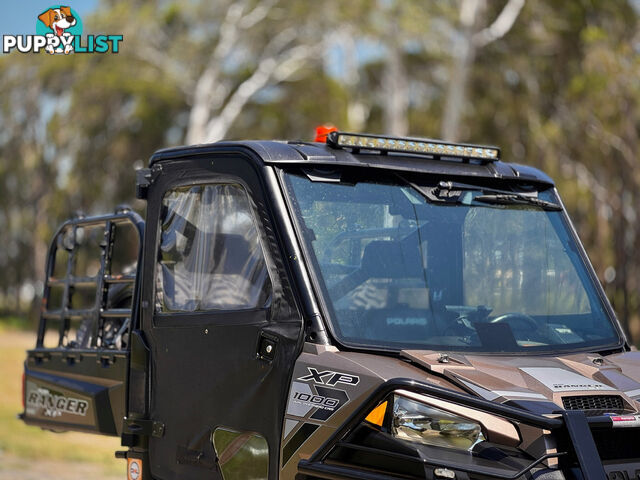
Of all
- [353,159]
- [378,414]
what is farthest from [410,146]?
[378,414]

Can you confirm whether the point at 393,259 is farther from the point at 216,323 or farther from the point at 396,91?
the point at 396,91

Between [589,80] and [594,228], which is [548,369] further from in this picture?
[594,228]

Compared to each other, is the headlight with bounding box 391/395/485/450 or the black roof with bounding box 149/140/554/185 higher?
the black roof with bounding box 149/140/554/185

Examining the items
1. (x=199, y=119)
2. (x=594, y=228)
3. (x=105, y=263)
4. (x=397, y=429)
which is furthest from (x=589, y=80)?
(x=397, y=429)

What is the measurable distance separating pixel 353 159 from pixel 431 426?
144cm

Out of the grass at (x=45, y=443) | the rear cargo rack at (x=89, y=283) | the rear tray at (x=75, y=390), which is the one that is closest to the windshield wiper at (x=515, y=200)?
the rear cargo rack at (x=89, y=283)

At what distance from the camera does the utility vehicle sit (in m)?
3.76

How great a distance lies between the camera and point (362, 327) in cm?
427

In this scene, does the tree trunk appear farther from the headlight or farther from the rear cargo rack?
the headlight

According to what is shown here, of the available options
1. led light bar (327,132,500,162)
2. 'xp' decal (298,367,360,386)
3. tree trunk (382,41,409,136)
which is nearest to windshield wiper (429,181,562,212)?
led light bar (327,132,500,162)

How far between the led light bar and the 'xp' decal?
117 centimetres

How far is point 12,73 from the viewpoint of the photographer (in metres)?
37.8

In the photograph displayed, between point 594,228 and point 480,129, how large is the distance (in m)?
5.44

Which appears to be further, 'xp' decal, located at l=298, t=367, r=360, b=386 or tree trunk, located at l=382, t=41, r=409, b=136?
tree trunk, located at l=382, t=41, r=409, b=136
